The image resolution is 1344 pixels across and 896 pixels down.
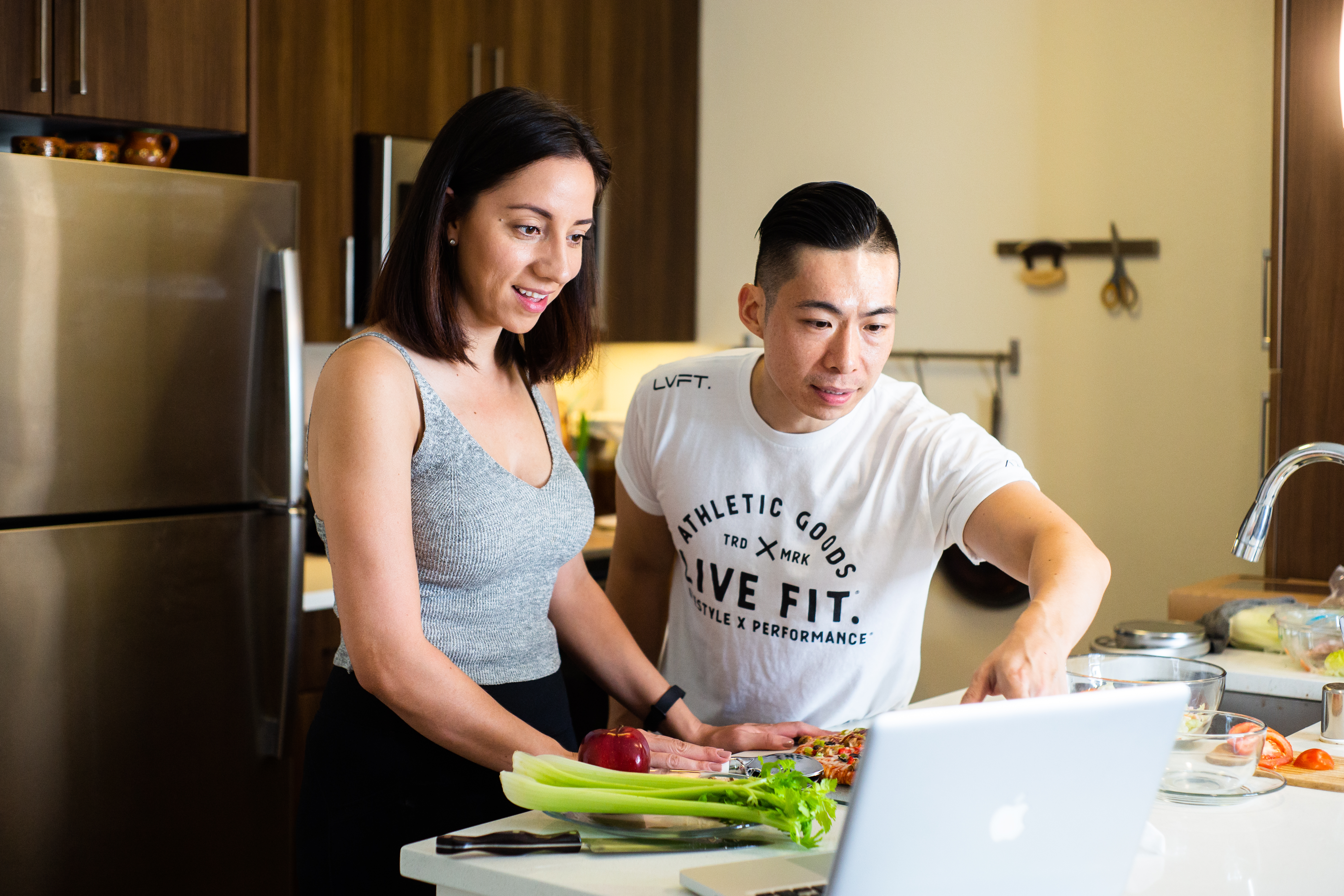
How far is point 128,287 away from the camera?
227 cm

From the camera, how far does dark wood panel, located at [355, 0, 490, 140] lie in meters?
3.04

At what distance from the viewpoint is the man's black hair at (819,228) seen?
153 cm

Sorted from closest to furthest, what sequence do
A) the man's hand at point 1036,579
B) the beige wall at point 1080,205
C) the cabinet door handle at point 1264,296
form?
the man's hand at point 1036,579 < the cabinet door handle at point 1264,296 < the beige wall at point 1080,205

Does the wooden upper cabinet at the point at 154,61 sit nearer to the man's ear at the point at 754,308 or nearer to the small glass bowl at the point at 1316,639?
the man's ear at the point at 754,308

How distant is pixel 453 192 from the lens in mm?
1473

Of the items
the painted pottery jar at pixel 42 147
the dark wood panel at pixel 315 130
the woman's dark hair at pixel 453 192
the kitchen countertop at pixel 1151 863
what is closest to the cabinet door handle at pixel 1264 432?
the kitchen countertop at pixel 1151 863

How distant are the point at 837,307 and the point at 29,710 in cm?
158

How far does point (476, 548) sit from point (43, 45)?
5.08 ft

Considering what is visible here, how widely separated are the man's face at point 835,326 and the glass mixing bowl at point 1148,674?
1.36 feet

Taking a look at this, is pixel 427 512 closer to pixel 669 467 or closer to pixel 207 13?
pixel 669 467

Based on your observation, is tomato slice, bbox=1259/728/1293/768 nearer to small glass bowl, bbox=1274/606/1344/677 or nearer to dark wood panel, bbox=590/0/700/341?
small glass bowl, bbox=1274/606/1344/677

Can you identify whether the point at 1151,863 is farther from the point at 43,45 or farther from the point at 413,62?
the point at 413,62

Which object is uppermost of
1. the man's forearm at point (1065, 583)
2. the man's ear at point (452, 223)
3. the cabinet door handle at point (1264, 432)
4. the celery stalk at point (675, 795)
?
the man's ear at point (452, 223)

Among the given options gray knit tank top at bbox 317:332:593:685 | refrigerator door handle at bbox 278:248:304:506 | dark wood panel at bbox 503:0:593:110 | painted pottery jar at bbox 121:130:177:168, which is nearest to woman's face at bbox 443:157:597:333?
gray knit tank top at bbox 317:332:593:685
